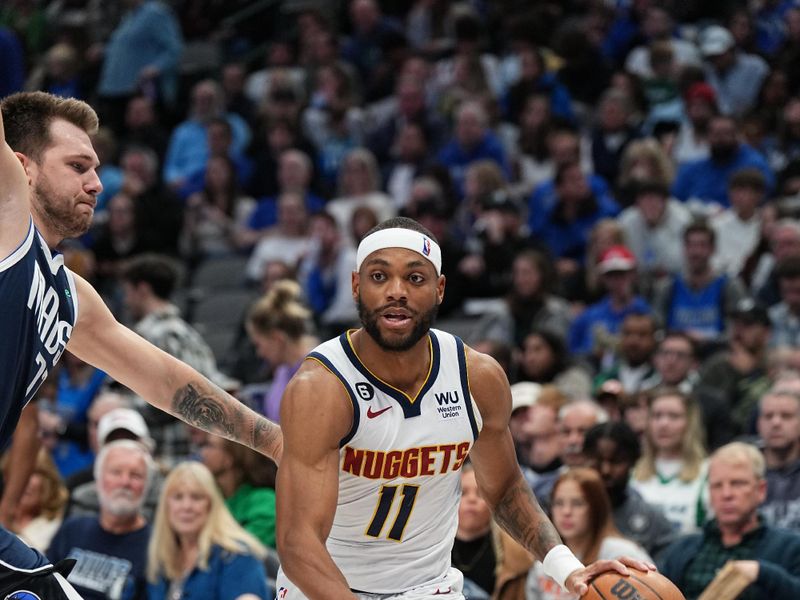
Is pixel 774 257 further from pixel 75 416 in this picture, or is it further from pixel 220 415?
pixel 220 415

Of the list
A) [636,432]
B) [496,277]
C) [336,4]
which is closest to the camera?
[636,432]

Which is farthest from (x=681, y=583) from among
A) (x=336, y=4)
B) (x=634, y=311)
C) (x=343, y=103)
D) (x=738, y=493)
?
(x=336, y=4)

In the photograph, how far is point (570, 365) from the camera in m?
10.6

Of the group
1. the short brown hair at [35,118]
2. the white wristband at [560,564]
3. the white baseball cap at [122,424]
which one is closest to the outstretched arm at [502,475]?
the white wristband at [560,564]

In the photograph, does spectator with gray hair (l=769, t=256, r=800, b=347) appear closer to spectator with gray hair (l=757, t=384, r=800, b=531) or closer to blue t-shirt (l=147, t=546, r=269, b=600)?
spectator with gray hair (l=757, t=384, r=800, b=531)

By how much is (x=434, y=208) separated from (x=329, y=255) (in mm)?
1021

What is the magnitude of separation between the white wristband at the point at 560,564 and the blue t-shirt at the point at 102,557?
367 cm

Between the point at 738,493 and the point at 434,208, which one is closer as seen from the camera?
the point at 738,493

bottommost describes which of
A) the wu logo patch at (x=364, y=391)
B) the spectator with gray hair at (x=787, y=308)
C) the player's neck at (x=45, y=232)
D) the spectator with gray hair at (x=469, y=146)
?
the wu logo patch at (x=364, y=391)

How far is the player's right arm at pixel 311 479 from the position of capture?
4.75 meters

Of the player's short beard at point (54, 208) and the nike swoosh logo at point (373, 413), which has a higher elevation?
the player's short beard at point (54, 208)

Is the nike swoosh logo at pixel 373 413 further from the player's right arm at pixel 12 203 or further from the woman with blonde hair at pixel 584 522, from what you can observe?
the woman with blonde hair at pixel 584 522

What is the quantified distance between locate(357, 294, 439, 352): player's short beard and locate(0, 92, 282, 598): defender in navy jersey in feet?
2.38

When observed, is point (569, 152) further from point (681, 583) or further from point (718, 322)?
point (681, 583)
